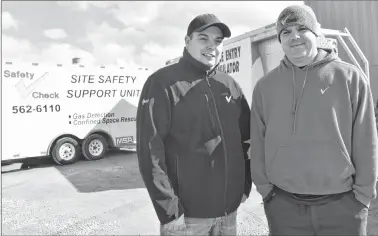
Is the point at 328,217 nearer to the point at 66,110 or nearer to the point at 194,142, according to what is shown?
the point at 194,142

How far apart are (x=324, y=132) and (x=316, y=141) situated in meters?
0.07

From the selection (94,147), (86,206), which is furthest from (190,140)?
(94,147)

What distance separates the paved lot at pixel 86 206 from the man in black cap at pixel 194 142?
2.18m

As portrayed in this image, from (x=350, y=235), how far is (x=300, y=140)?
66cm

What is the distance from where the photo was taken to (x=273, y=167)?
2.12m

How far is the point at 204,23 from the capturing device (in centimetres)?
220

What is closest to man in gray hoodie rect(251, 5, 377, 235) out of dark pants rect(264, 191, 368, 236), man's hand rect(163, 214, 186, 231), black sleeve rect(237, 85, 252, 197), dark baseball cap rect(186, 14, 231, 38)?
dark pants rect(264, 191, 368, 236)

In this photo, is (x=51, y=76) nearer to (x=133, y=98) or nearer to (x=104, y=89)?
(x=104, y=89)

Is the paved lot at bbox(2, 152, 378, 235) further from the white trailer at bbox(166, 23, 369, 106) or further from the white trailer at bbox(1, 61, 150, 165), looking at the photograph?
the white trailer at bbox(166, 23, 369, 106)

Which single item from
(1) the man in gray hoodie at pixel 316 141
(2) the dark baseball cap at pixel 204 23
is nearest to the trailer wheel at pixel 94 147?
(2) the dark baseball cap at pixel 204 23

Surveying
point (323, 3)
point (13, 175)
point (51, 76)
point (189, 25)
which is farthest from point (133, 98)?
point (189, 25)

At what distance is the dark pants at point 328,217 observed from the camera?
6.48ft

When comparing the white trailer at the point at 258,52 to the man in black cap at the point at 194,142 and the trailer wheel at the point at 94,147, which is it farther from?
the trailer wheel at the point at 94,147

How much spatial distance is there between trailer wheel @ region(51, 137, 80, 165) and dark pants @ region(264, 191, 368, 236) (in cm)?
897
